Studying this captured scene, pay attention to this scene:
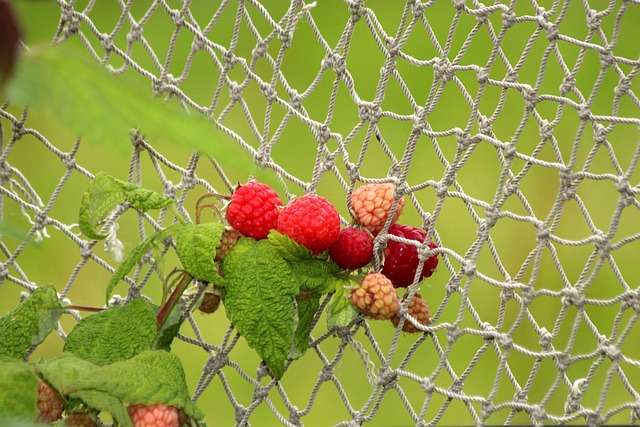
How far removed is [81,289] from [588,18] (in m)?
1.42

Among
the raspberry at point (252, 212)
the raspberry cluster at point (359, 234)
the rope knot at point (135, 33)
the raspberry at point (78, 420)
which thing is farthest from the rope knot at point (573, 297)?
the rope knot at point (135, 33)

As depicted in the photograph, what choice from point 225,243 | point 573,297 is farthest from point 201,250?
point 573,297

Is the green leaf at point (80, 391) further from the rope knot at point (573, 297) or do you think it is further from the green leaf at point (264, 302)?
the rope knot at point (573, 297)

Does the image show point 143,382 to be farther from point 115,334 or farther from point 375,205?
point 375,205

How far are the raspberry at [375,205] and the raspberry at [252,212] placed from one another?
6 cm

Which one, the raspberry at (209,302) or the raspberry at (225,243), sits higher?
the raspberry at (225,243)

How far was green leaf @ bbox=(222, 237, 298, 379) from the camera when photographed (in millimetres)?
547

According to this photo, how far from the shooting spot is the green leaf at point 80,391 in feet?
1.58

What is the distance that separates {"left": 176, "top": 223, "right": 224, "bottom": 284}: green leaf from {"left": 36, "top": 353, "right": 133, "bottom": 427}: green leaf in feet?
0.31

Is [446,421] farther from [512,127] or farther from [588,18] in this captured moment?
[588,18]

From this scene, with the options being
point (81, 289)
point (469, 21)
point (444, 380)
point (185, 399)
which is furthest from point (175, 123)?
point (469, 21)

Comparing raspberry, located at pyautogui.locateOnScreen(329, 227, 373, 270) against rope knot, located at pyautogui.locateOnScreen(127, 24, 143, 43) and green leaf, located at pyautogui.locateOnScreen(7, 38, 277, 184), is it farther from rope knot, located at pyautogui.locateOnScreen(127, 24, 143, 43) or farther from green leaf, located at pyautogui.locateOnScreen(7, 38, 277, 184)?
green leaf, located at pyautogui.locateOnScreen(7, 38, 277, 184)

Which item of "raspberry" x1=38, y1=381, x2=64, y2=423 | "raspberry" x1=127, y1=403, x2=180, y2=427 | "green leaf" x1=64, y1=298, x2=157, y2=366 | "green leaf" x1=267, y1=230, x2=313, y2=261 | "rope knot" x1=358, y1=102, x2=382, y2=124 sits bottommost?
"raspberry" x1=38, y1=381, x2=64, y2=423

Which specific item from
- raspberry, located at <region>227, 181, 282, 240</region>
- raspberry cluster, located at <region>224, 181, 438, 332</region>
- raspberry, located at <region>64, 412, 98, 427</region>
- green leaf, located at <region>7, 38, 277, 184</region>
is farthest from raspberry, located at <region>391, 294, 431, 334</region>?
green leaf, located at <region>7, 38, 277, 184</region>
